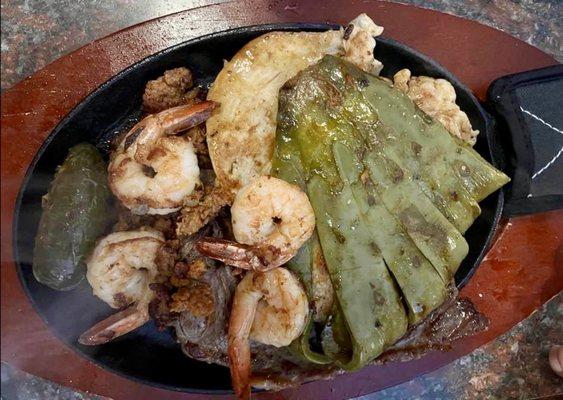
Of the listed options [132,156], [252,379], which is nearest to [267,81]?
[132,156]

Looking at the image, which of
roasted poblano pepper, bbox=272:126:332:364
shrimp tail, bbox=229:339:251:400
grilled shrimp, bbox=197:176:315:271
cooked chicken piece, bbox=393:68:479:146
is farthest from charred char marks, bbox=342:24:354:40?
shrimp tail, bbox=229:339:251:400

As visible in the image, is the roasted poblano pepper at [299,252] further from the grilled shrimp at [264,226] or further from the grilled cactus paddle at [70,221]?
the grilled cactus paddle at [70,221]

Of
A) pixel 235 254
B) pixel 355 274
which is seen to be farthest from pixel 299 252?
pixel 235 254

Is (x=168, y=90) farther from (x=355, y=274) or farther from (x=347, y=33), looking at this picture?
(x=355, y=274)

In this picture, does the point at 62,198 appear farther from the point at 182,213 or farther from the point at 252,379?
the point at 252,379

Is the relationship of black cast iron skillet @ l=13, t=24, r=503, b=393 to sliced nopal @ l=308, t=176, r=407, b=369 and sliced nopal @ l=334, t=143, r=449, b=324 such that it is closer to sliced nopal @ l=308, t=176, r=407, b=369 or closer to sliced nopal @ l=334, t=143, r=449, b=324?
sliced nopal @ l=334, t=143, r=449, b=324

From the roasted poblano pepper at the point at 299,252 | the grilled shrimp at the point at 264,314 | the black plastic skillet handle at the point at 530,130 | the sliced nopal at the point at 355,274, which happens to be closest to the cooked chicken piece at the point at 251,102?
the roasted poblano pepper at the point at 299,252
